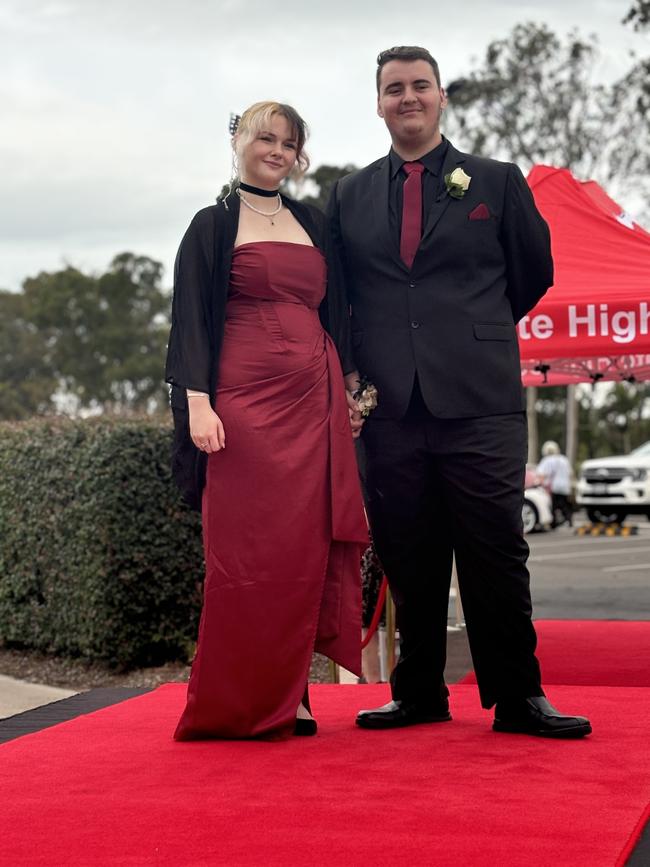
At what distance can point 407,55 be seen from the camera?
14.4ft

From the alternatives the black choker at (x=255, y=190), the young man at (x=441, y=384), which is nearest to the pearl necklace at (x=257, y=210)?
the black choker at (x=255, y=190)

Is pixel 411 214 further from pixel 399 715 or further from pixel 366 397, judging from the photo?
pixel 399 715

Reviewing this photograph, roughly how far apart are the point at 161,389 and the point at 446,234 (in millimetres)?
49106

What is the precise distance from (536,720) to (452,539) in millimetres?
645

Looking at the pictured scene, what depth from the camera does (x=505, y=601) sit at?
14.2ft

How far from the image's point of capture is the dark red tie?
4.41 meters

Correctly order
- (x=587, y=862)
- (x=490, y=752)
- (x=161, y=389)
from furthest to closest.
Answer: (x=161, y=389), (x=490, y=752), (x=587, y=862)

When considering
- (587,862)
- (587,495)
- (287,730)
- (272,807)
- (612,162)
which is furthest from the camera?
(612,162)

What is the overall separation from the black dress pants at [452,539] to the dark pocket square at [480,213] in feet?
1.98

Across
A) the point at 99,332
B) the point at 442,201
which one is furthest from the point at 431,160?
the point at 99,332

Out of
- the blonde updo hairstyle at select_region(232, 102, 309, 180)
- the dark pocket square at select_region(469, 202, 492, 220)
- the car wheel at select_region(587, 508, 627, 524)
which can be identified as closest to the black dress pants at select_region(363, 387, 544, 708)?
the dark pocket square at select_region(469, 202, 492, 220)

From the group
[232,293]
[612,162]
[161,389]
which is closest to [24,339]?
[161,389]

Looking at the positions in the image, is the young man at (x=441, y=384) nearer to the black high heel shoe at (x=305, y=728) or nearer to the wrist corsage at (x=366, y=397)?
the wrist corsage at (x=366, y=397)

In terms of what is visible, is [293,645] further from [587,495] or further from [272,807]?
[587,495]
